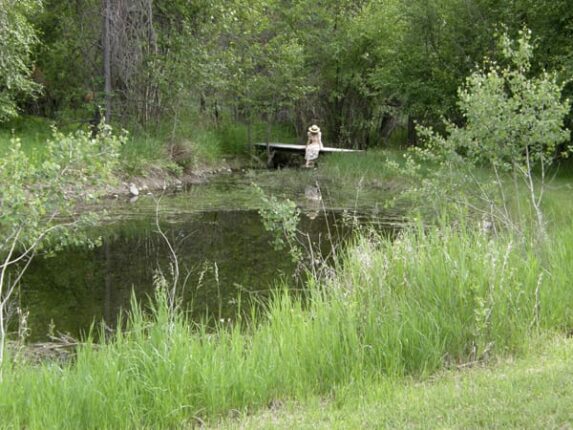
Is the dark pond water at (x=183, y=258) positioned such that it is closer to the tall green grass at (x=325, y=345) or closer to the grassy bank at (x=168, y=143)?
the tall green grass at (x=325, y=345)

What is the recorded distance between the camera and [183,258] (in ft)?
36.3

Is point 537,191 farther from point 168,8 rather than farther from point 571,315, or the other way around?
point 168,8

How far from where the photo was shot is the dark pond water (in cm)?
853

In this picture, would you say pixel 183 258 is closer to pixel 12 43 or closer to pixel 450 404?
pixel 12 43

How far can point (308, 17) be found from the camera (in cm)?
2639

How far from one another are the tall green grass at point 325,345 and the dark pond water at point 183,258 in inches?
37.5

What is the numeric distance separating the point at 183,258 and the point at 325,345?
6.04 meters

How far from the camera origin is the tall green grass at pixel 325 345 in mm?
4621

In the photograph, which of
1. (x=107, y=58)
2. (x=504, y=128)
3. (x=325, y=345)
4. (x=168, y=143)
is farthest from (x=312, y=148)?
(x=325, y=345)

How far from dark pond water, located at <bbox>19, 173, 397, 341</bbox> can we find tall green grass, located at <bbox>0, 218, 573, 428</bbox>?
95 cm

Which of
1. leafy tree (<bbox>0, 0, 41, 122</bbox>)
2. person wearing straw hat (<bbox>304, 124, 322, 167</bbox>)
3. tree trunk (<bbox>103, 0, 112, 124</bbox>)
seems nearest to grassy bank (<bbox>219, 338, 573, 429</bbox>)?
leafy tree (<bbox>0, 0, 41, 122</bbox>)

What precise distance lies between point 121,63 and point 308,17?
9.39m

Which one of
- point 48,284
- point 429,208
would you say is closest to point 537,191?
point 429,208

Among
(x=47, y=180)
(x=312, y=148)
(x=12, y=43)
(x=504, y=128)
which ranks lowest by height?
(x=312, y=148)
